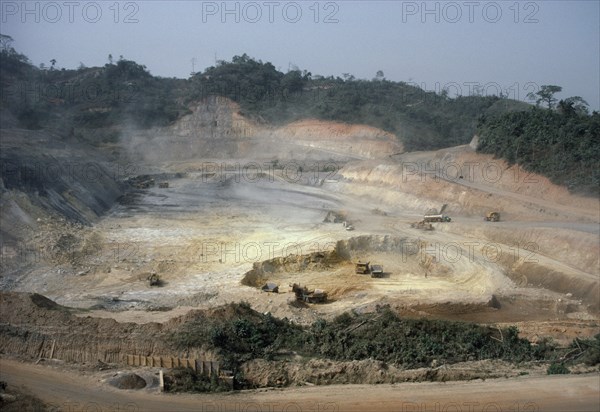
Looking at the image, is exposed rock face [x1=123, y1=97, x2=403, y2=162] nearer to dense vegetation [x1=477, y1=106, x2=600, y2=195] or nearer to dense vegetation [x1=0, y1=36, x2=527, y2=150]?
dense vegetation [x1=0, y1=36, x2=527, y2=150]

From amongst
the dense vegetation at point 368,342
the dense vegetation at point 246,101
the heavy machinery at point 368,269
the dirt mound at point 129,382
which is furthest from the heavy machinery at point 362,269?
the dense vegetation at point 246,101

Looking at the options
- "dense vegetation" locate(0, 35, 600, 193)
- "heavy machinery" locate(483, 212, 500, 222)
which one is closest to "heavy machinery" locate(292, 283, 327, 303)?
"heavy machinery" locate(483, 212, 500, 222)

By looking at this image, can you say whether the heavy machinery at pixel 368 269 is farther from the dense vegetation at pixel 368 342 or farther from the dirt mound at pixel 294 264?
the dense vegetation at pixel 368 342

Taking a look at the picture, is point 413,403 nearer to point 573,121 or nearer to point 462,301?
point 462,301

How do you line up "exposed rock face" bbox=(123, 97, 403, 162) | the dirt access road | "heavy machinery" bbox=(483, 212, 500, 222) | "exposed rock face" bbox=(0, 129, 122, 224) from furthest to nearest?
1. "exposed rock face" bbox=(123, 97, 403, 162)
2. "exposed rock face" bbox=(0, 129, 122, 224)
3. "heavy machinery" bbox=(483, 212, 500, 222)
4. the dirt access road

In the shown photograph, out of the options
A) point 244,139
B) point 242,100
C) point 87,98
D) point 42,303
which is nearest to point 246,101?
point 242,100

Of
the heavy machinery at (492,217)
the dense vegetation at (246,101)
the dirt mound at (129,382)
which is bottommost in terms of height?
the dirt mound at (129,382)
